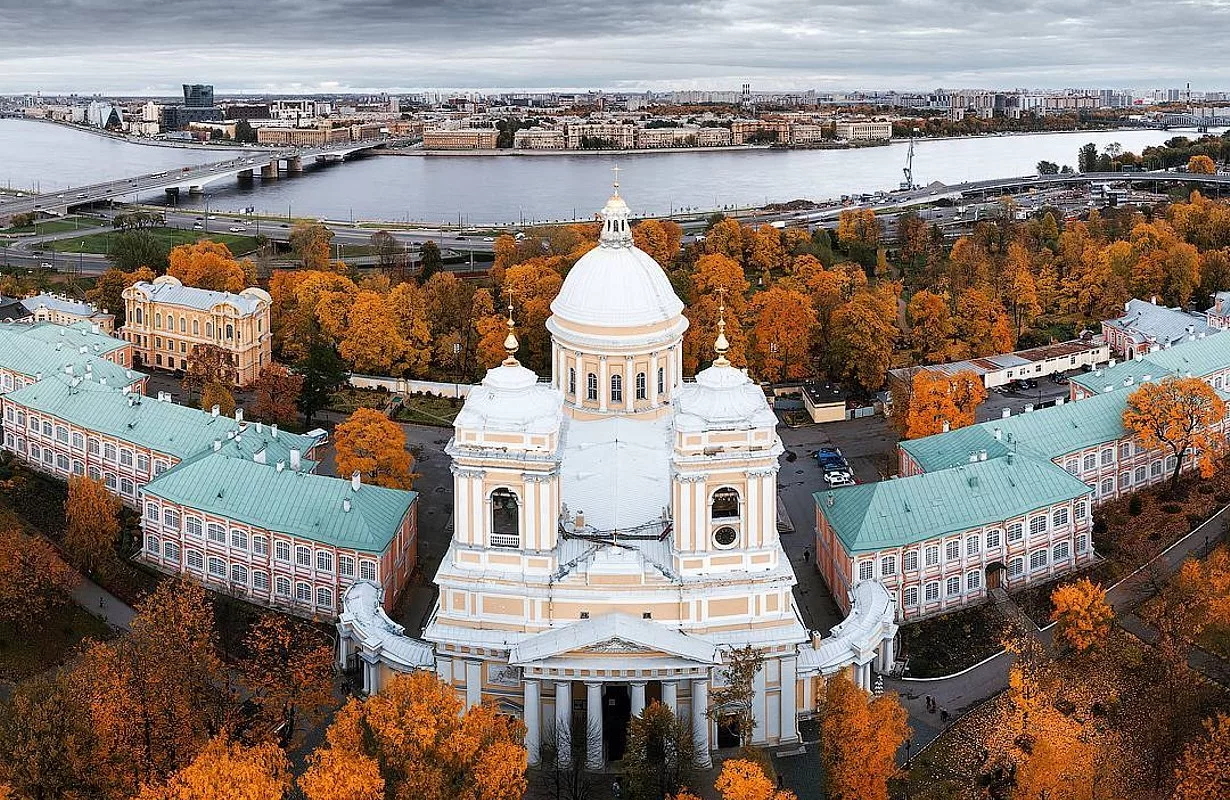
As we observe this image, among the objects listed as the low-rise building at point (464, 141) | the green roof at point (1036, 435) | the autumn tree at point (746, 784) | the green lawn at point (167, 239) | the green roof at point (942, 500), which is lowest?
the autumn tree at point (746, 784)

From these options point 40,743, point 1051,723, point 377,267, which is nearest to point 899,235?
point 377,267

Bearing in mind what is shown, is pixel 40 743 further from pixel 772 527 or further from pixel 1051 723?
pixel 1051 723

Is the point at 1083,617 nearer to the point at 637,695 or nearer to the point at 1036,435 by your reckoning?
the point at 1036,435

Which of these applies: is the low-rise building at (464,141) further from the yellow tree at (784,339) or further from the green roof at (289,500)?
the green roof at (289,500)

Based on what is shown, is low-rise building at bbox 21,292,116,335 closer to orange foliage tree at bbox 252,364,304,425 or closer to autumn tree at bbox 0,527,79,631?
orange foliage tree at bbox 252,364,304,425

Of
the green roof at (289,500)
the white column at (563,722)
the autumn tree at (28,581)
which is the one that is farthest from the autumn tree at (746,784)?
the autumn tree at (28,581)
